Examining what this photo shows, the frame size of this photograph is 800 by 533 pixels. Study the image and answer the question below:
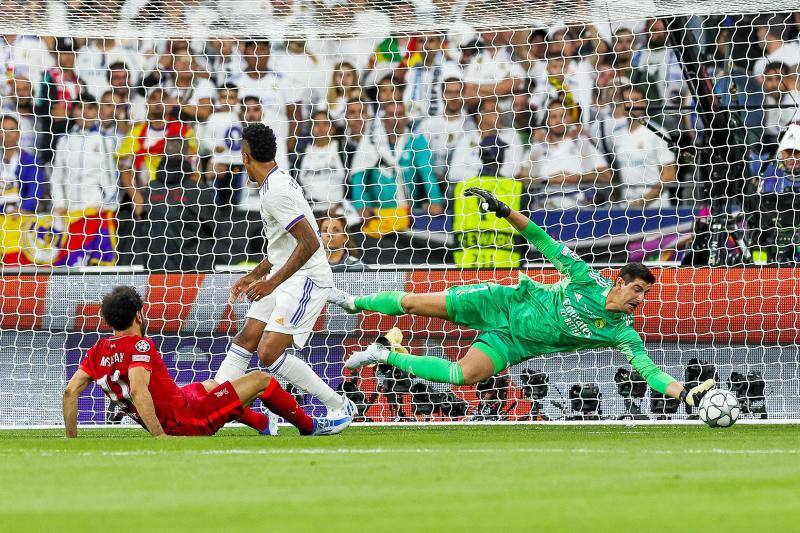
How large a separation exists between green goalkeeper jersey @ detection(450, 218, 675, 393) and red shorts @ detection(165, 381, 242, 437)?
77.4 inches

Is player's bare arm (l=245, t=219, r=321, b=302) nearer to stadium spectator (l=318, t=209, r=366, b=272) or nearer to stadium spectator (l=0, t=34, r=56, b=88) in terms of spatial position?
stadium spectator (l=318, t=209, r=366, b=272)

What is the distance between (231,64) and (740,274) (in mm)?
5590

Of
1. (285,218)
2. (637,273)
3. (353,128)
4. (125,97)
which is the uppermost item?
(125,97)

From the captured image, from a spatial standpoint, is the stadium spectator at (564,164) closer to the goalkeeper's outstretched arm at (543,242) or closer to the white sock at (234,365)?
the goalkeeper's outstretched arm at (543,242)

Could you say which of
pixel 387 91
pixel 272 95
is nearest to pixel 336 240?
pixel 387 91

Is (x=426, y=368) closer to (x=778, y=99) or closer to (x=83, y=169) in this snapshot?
(x=778, y=99)

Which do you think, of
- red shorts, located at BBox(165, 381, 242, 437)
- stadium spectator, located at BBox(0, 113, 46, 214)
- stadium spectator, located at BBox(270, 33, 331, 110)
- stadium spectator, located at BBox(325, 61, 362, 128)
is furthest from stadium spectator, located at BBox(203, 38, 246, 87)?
red shorts, located at BBox(165, 381, 242, 437)

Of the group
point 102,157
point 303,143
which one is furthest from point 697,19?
point 102,157

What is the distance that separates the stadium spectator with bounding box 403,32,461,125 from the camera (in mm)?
12203

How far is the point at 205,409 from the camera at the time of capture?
776cm

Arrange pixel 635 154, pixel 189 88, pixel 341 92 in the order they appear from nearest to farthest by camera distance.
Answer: pixel 635 154, pixel 341 92, pixel 189 88

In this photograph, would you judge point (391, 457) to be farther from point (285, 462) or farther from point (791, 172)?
point (791, 172)

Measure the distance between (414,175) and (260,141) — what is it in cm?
374

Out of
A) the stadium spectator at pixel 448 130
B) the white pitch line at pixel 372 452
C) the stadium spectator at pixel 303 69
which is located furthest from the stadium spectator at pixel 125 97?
the white pitch line at pixel 372 452
